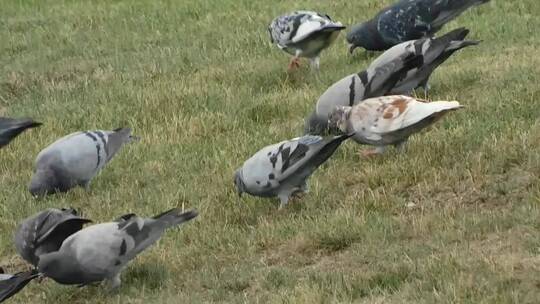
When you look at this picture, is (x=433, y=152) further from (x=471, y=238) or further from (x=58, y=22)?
(x=58, y=22)

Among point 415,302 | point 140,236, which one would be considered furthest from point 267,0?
point 415,302

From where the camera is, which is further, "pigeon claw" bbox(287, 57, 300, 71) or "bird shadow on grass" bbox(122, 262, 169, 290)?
"pigeon claw" bbox(287, 57, 300, 71)

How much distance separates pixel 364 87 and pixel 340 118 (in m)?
0.68

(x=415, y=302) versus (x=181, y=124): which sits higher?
(x=415, y=302)

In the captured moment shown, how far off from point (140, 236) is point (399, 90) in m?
3.26

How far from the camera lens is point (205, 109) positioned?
9.25 m

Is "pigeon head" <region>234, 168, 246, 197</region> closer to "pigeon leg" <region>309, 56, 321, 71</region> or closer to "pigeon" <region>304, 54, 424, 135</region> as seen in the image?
"pigeon" <region>304, 54, 424, 135</region>

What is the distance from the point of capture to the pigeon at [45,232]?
582cm

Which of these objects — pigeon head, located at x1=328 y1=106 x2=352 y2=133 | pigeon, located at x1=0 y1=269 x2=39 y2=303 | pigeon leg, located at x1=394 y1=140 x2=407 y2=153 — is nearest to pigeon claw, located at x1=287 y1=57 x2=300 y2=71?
pigeon head, located at x1=328 y1=106 x2=352 y2=133

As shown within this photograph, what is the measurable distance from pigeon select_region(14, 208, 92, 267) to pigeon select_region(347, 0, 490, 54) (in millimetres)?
4589

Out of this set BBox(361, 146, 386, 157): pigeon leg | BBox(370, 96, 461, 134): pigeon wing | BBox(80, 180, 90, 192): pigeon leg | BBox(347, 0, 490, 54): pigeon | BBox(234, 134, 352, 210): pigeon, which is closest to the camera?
BBox(234, 134, 352, 210): pigeon

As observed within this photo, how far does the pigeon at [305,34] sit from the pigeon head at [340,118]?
8.09 feet

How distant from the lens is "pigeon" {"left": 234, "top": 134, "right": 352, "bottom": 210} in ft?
20.3

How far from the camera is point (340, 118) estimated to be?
6973 mm
